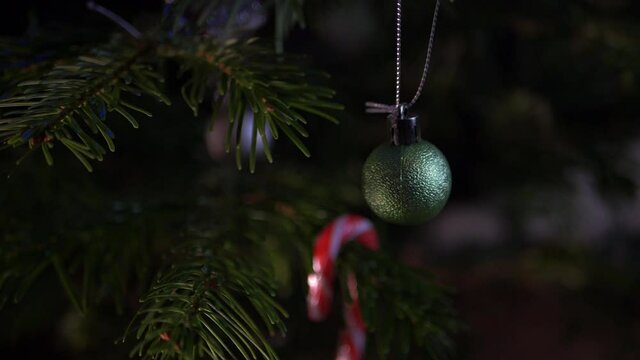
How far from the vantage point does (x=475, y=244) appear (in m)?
1.56

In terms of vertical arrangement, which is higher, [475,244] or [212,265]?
[212,265]

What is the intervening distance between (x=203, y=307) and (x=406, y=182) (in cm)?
15

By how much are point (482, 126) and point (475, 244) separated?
0.76m

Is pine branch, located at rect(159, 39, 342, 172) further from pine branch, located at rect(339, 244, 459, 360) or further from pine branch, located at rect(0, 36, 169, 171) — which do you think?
pine branch, located at rect(339, 244, 459, 360)

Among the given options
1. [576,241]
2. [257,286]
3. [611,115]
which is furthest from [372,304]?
[576,241]

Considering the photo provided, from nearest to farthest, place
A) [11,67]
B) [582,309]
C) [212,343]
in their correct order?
[212,343] → [11,67] → [582,309]

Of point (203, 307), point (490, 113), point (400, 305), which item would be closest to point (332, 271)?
point (400, 305)

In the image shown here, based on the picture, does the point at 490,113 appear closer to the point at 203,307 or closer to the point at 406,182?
the point at 406,182

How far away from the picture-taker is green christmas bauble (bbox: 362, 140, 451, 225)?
1.33 feet

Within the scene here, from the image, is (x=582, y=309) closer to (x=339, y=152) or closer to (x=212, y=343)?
(x=339, y=152)

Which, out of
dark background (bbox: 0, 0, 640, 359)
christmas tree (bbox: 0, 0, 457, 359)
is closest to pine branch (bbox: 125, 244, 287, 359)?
christmas tree (bbox: 0, 0, 457, 359)

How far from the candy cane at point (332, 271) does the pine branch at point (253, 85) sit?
14 cm

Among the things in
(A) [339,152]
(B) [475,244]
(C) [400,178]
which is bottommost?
(B) [475,244]

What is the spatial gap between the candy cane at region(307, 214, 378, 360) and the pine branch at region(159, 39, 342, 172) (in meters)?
0.14
